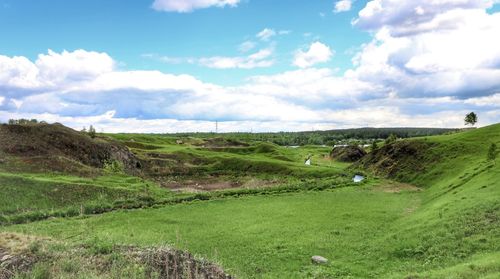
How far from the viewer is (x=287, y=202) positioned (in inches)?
2009

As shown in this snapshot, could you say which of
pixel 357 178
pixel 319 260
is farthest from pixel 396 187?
pixel 319 260

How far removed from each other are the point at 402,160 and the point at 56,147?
61.7 meters

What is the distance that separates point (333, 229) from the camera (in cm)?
3500

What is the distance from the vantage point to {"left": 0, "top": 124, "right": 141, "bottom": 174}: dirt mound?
213ft

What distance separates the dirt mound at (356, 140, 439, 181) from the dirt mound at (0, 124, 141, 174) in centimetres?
4929

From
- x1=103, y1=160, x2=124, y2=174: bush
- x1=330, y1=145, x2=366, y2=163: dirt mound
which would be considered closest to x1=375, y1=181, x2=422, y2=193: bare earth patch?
x1=103, y1=160, x2=124, y2=174: bush

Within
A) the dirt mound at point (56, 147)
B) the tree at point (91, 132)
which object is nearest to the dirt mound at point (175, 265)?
the dirt mound at point (56, 147)

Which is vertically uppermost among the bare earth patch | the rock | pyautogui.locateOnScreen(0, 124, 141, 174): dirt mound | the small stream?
pyautogui.locateOnScreen(0, 124, 141, 174): dirt mound

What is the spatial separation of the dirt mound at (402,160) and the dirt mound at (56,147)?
49295 mm

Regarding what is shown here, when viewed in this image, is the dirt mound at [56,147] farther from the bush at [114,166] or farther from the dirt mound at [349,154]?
the dirt mound at [349,154]

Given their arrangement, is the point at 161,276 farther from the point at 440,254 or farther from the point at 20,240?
the point at 440,254

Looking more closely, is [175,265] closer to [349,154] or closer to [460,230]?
[460,230]

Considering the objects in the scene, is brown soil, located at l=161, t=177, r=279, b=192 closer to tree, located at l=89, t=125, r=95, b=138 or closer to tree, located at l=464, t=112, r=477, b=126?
tree, located at l=89, t=125, r=95, b=138

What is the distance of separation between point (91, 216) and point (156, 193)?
520 inches
